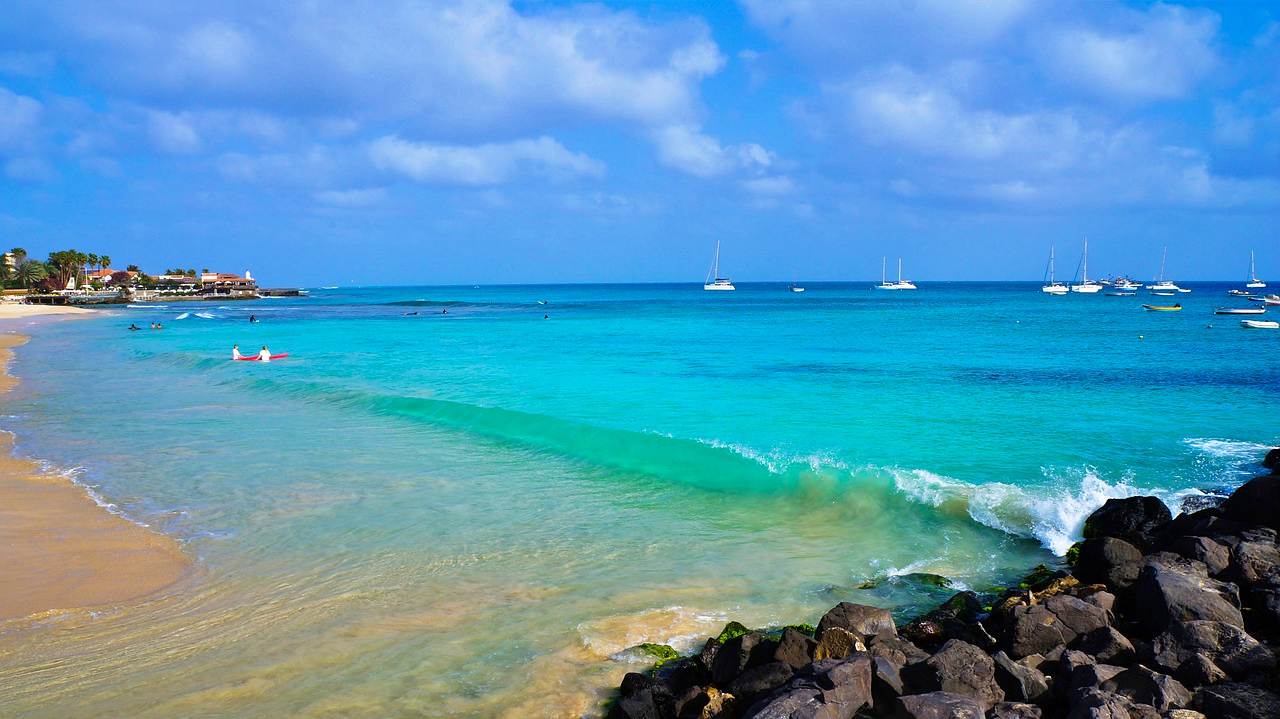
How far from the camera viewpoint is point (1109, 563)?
865 cm

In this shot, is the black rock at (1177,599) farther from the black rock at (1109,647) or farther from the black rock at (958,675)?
the black rock at (958,675)

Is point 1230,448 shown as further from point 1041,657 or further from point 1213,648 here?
point 1041,657

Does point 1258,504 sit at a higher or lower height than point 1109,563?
higher

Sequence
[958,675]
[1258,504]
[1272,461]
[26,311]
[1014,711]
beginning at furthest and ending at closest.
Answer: [26,311], [1272,461], [1258,504], [958,675], [1014,711]

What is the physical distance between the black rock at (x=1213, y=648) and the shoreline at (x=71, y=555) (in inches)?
410

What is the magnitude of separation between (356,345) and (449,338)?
690cm

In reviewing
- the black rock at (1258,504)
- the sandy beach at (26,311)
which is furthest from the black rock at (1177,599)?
the sandy beach at (26,311)

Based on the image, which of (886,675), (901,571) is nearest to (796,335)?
(901,571)

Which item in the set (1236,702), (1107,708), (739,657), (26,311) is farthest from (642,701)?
(26,311)

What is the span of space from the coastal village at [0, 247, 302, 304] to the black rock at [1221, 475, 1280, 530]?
12311 centimetres

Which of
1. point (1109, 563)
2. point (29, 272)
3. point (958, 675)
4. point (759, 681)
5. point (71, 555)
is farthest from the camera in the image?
point (29, 272)

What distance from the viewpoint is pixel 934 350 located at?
132ft

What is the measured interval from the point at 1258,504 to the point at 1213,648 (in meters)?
4.46

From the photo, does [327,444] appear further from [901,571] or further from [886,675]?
[886,675]
